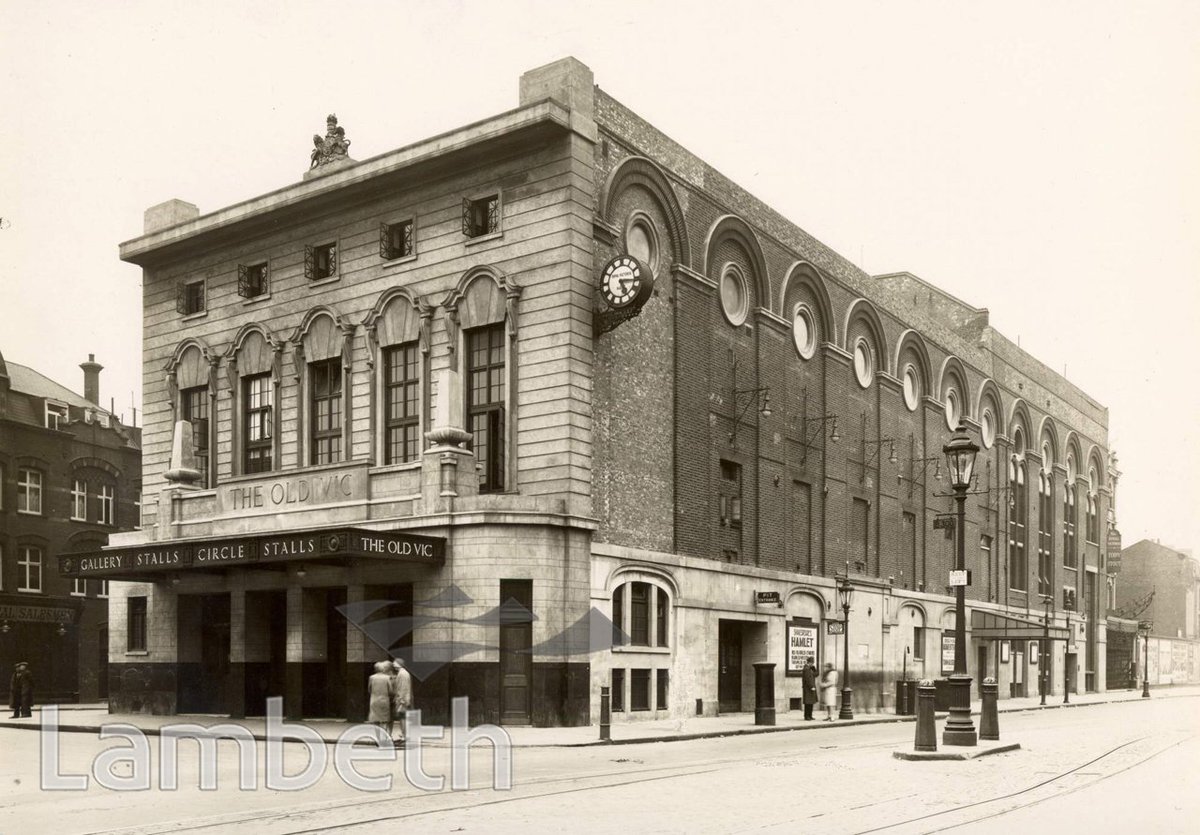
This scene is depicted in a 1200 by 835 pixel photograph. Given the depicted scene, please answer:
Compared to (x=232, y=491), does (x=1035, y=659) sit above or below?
below

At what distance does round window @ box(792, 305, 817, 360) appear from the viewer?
40.0 m

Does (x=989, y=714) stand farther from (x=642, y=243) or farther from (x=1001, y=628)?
(x=1001, y=628)

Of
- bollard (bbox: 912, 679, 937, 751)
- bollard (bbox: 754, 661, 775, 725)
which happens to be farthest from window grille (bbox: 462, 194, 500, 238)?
bollard (bbox: 912, 679, 937, 751)

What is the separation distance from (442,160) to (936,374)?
27189mm

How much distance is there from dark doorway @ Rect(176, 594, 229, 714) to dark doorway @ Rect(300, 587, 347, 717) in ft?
12.9

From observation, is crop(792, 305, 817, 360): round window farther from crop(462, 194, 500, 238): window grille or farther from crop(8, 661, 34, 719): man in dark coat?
crop(8, 661, 34, 719): man in dark coat

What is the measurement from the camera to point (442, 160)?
30.4 metres

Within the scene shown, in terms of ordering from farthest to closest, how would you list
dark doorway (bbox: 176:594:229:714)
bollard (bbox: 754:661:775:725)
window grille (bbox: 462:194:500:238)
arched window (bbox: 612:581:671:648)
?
dark doorway (bbox: 176:594:229:714) < bollard (bbox: 754:661:775:725) < window grille (bbox: 462:194:500:238) < arched window (bbox: 612:581:671:648)

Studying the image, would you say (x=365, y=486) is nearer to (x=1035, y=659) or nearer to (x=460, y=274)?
(x=460, y=274)

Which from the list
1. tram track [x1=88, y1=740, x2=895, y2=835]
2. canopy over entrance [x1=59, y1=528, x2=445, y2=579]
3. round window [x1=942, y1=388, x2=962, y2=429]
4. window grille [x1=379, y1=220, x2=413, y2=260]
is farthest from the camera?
round window [x1=942, y1=388, x2=962, y2=429]

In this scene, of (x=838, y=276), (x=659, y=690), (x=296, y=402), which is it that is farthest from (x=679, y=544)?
(x=838, y=276)

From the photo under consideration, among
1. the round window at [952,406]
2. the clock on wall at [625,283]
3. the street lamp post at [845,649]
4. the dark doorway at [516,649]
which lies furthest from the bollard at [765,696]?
the round window at [952,406]

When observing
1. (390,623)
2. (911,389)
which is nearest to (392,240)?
(390,623)

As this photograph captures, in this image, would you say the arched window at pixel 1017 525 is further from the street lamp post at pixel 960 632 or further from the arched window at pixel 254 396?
the street lamp post at pixel 960 632
